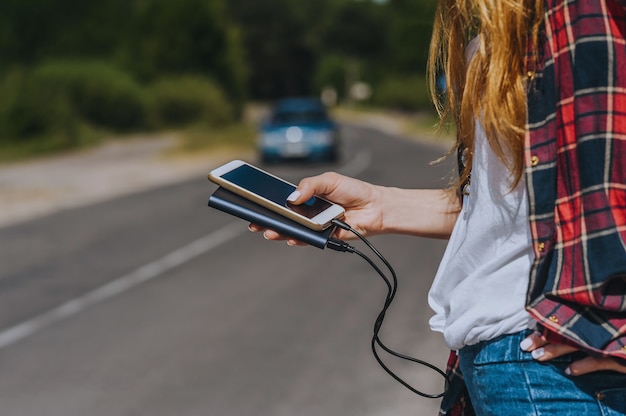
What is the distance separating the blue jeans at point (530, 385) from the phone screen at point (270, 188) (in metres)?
0.41

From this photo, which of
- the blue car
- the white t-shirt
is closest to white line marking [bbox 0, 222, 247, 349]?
the white t-shirt

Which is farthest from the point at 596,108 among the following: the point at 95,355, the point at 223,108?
the point at 223,108

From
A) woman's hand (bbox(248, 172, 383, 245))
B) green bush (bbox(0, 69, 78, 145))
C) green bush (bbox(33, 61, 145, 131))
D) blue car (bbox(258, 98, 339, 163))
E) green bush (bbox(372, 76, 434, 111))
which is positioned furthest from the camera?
green bush (bbox(372, 76, 434, 111))

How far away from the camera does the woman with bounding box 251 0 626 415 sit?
129 cm

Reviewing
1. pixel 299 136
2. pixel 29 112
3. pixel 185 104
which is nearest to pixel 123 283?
pixel 299 136

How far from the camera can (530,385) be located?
4.61 ft

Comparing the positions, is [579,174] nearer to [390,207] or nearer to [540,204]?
[540,204]

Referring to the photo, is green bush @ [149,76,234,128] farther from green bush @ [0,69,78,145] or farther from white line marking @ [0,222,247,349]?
white line marking @ [0,222,247,349]

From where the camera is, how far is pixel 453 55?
1.49m

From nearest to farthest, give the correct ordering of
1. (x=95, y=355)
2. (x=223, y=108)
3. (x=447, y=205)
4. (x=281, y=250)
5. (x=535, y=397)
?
(x=535, y=397) → (x=447, y=205) → (x=95, y=355) → (x=281, y=250) → (x=223, y=108)

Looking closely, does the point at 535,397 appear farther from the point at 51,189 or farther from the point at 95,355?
the point at 51,189

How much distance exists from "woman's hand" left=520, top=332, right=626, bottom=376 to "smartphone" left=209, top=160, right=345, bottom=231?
0.45 m

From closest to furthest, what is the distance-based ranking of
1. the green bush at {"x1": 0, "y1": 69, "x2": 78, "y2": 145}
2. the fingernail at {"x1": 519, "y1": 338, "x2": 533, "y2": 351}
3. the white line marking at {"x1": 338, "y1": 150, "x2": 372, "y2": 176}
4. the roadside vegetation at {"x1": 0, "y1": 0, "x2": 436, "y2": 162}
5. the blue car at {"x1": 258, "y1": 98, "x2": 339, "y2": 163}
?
the fingernail at {"x1": 519, "y1": 338, "x2": 533, "y2": 351}, the white line marking at {"x1": 338, "y1": 150, "x2": 372, "y2": 176}, the blue car at {"x1": 258, "y1": 98, "x2": 339, "y2": 163}, the green bush at {"x1": 0, "y1": 69, "x2": 78, "y2": 145}, the roadside vegetation at {"x1": 0, "y1": 0, "x2": 436, "y2": 162}

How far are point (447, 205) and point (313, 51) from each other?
9584 cm
